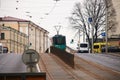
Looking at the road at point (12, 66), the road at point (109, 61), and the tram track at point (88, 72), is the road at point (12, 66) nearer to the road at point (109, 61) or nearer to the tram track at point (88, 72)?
the tram track at point (88, 72)

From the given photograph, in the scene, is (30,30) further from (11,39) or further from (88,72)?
(88,72)

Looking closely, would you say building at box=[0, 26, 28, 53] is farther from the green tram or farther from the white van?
the green tram

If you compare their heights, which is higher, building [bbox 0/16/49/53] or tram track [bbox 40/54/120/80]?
building [bbox 0/16/49/53]

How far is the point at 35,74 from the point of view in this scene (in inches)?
651

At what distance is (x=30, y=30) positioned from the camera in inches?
5635

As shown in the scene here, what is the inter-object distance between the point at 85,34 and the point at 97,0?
853 centimetres

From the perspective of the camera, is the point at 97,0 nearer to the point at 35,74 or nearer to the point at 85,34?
the point at 85,34

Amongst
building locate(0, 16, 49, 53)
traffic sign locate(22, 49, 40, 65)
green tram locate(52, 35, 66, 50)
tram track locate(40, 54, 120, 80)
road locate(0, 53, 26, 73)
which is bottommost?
tram track locate(40, 54, 120, 80)

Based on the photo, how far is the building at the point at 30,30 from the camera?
14075cm

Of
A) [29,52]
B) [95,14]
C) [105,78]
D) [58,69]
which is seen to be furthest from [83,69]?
[95,14]

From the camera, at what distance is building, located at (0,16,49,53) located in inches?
5541

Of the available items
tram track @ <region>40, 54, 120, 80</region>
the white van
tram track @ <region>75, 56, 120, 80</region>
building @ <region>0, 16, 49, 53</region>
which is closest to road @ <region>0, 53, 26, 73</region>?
tram track @ <region>40, 54, 120, 80</region>

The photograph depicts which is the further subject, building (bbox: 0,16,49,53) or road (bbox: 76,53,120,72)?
building (bbox: 0,16,49,53)

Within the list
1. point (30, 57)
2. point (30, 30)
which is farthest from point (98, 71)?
point (30, 30)
